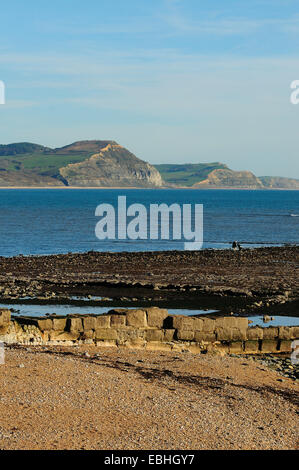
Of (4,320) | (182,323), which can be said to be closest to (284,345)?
(182,323)

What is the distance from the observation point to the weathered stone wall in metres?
22.8

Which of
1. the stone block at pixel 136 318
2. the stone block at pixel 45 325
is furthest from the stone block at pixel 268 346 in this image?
the stone block at pixel 45 325

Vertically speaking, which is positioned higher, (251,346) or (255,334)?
(255,334)

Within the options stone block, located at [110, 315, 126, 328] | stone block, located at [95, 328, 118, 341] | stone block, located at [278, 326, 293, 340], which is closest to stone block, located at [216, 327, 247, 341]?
stone block, located at [278, 326, 293, 340]

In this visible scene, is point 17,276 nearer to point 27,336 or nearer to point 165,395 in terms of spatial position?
point 27,336

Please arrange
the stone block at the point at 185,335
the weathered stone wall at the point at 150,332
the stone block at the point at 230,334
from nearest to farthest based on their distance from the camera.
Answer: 1. the weathered stone wall at the point at 150,332
2. the stone block at the point at 185,335
3. the stone block at the point at 230,334

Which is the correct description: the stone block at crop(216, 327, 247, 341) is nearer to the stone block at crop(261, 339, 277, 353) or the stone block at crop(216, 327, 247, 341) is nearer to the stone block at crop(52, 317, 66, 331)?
the stone block at crop(261, 339, 277, 353)

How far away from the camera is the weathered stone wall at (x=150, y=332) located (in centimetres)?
2281

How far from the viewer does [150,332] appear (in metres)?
23.7

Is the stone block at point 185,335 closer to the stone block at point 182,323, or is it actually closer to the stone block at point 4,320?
the stone block at point 182,323

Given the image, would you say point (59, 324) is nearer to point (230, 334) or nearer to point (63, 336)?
point (63, 336)

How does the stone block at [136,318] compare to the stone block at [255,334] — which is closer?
the stone block at [136,318]
